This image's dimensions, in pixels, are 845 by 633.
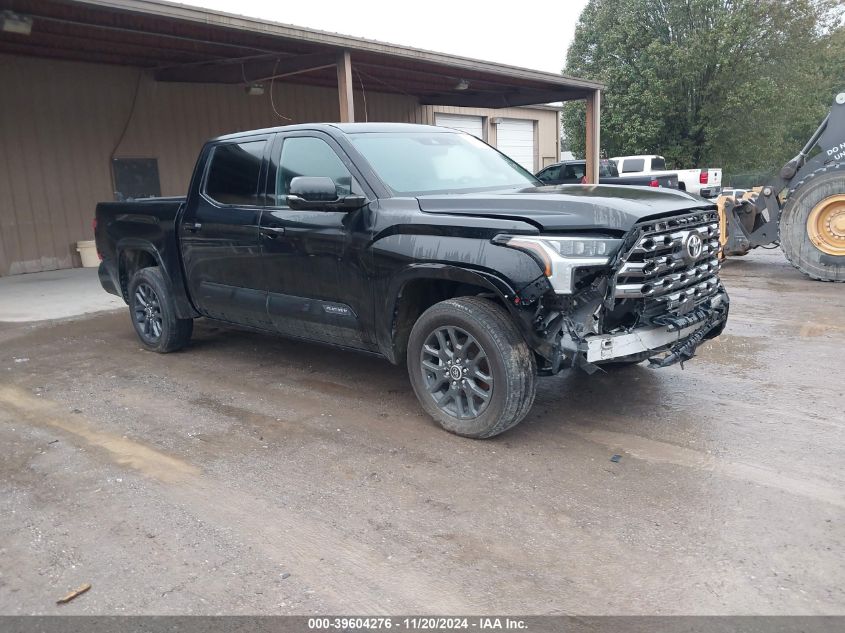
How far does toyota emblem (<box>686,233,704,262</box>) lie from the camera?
4.36 metres

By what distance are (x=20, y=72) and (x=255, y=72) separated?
416cm

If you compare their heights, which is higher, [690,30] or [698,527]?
[690,30]

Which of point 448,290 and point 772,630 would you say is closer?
point 772,630

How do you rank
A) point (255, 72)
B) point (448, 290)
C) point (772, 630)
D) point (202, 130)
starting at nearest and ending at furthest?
point (772, 630) < point (448, 290) < point (255, 72) < point (202, 130)

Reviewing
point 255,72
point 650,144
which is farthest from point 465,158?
point 650,144

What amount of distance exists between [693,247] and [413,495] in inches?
90.8

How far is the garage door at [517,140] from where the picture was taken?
25641 mm

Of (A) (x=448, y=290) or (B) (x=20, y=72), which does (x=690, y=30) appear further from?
(A) (x=448, y=290)

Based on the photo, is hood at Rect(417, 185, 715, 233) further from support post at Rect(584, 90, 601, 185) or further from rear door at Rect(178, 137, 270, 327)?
support post at Rect(584, 90, 601, 185)

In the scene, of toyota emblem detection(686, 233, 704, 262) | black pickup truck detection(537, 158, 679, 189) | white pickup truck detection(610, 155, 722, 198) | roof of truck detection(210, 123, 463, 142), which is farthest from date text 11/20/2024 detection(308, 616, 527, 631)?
white pickup truck detection(610, 155, 722, 198)

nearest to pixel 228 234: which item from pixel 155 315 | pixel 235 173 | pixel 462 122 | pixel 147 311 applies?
pixel 235 173

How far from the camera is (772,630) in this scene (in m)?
2.61

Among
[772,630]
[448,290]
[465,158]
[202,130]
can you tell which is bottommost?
[772,630]

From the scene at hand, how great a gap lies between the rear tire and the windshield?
2.69 meters
